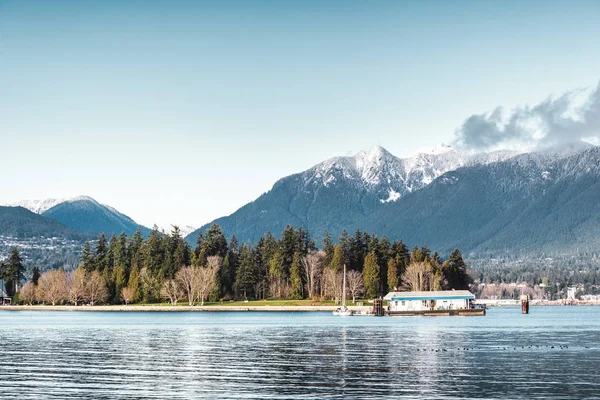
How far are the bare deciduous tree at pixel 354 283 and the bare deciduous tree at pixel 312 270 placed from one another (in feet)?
23.7

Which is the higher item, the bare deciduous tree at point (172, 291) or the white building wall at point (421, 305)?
the bare deciduous tree at point (172, 291)

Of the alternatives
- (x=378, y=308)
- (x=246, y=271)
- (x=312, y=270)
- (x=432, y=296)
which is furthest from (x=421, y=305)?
(x=246, y=271)

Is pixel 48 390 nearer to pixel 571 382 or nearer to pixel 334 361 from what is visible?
pixel 334 361

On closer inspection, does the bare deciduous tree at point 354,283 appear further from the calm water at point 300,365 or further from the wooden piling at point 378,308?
the calm water at point 300,365

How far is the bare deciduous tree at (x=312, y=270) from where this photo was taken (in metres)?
189

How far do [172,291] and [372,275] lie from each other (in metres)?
44.2

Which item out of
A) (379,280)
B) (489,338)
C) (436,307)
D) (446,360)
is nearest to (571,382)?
(446,360)

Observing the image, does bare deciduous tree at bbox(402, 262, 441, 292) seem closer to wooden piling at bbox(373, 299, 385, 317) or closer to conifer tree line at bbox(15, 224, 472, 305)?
conifer tree line at bbox(15, 224, 472, 305)

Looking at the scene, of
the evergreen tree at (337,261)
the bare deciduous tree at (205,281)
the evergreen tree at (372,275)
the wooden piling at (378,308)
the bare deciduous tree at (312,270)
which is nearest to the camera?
the wooden piling at (378,308)

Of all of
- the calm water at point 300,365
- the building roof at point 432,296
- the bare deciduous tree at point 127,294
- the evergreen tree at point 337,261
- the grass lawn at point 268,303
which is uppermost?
the evergreen tree at point 337,261

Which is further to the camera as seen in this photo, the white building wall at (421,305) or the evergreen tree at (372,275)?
the evergreen tree at (372,275)

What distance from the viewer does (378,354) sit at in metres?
70.6

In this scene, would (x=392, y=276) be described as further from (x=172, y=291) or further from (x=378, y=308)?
(x=172, y=291)

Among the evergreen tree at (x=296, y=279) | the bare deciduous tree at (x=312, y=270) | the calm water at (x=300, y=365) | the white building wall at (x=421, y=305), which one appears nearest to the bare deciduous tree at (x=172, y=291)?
the evergreen tree at (x=296, y=279)
